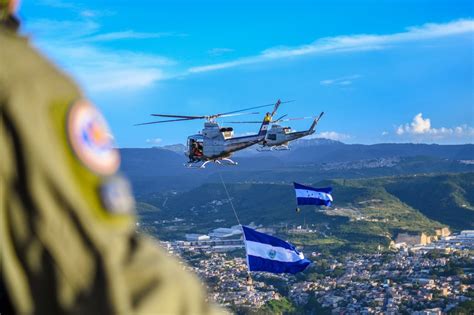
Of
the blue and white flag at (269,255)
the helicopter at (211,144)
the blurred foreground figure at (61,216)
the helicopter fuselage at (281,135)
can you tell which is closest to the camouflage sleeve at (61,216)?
the blurred foreground figure at (61,216)

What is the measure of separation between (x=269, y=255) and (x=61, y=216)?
21.5m

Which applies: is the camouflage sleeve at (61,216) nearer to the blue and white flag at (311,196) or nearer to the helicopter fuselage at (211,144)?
the blue and white flag at (311,196)

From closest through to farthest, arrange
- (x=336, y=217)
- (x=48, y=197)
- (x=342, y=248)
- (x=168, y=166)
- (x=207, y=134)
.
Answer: (x=48, y=197) < (x=207, y=134) < (x=342, y=248) < (x=336, y=217) < (x=168, y=166)

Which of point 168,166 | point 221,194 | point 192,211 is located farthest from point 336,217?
point 168,166

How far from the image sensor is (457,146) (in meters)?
200

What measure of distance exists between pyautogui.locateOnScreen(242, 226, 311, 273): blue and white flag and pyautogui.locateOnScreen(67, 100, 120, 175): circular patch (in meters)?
20.7

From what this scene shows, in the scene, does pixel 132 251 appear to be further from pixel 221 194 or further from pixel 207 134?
pixel 221 194

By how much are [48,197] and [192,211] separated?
10818cm

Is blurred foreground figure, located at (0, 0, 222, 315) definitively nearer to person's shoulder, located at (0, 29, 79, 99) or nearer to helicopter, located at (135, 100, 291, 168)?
person's shoulder, located at (0, 29, 79, 99)

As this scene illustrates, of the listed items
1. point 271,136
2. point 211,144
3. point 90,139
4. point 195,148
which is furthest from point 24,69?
point 271,136

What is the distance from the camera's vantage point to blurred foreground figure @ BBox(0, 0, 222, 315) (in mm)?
895

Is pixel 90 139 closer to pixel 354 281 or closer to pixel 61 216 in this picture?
pixel 61 216

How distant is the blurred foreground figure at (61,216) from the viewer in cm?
90

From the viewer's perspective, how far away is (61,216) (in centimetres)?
90
